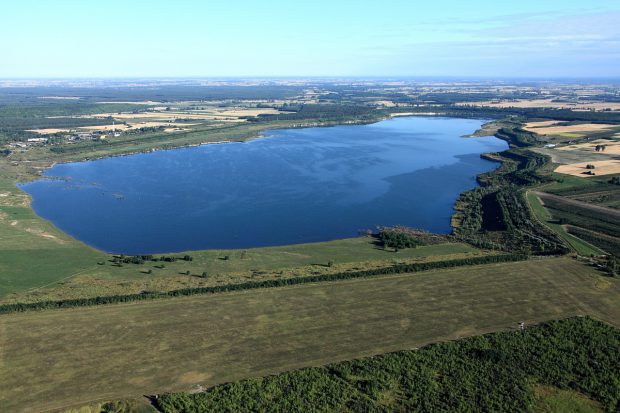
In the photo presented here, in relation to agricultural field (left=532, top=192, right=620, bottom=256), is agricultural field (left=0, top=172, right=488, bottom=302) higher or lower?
lower

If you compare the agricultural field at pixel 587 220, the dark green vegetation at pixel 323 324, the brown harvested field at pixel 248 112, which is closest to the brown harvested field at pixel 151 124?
the brown harvested field at pixel 248 112

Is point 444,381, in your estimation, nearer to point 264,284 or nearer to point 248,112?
point 264,284

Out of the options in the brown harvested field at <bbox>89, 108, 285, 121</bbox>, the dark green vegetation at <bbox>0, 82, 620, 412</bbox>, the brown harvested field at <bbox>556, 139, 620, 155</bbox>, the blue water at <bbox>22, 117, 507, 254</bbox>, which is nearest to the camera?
the dark green vegetation at <bbox>0, 82, 620, 412</bbox>

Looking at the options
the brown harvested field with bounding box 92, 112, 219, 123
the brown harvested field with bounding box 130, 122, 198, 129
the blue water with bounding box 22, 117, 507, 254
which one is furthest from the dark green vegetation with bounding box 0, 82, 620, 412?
the brown harvested field with bounding box 92, 112, 219, 123

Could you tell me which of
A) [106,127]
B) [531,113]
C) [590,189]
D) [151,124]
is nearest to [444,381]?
[590,189]

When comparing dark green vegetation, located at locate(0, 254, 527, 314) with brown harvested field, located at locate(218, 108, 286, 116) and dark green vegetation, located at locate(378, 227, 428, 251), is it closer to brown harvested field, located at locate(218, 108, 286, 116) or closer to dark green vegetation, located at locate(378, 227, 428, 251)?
dark green vegetation, located at locate(378, 227, 428, 251)

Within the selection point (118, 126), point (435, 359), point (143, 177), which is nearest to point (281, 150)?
point (143, 177)

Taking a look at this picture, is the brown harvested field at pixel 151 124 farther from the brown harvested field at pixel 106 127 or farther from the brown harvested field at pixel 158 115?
the brown harvested field at pixel 158 115
